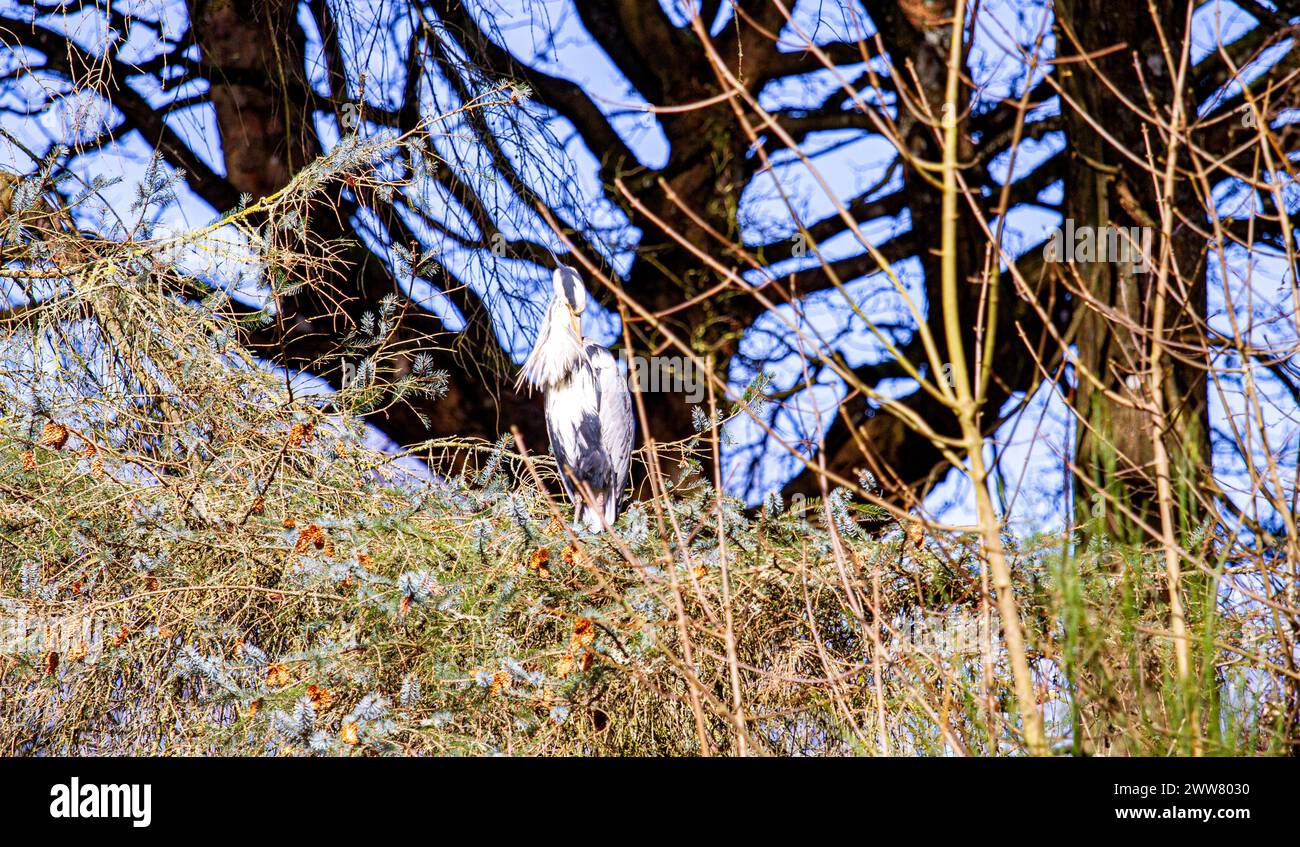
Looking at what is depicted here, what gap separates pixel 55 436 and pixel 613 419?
59.0 inches

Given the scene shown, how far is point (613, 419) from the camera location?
3.15 metres

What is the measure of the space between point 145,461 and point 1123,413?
2.39 m

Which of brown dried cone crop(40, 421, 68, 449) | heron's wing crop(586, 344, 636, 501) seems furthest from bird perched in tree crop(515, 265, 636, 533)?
brown dried cone crop(40, 421, 68, 449)

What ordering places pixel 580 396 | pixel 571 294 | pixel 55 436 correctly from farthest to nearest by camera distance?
pixel 580 396
pixel 571 294
pixel 55 436

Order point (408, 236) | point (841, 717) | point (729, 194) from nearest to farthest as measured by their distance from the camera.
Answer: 1. point (841, 717)
2. point (408, 236)
3. point (729, 194)

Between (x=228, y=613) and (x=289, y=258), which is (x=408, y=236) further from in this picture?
(x=228, y=613)

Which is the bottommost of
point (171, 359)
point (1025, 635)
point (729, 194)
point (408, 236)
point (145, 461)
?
point (1025, 635)

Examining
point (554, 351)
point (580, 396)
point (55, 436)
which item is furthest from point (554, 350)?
point (55, 436)

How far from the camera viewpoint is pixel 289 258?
6.90 ft

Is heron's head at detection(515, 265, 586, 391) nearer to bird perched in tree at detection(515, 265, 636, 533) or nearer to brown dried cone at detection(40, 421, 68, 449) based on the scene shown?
bird perched in tree at detection(515, 265, 636, 533)

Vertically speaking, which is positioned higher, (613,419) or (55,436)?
(613,419)

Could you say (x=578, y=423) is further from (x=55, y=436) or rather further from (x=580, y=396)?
(x=55, y=436)

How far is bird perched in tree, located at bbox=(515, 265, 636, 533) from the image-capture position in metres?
3.02
